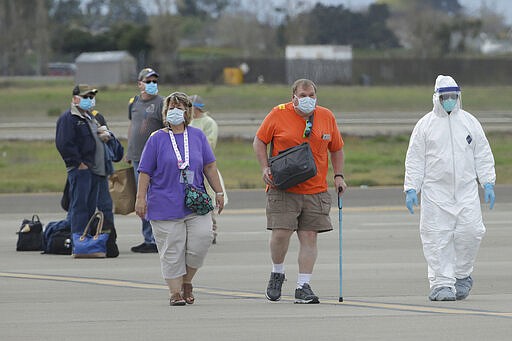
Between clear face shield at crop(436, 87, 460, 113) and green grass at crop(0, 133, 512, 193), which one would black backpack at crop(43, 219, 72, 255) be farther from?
green grass at crop(0, 133, 512, 193)

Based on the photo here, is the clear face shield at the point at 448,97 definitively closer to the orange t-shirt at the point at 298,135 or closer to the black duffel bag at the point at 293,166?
the orange t-shirt at the point at 298,135

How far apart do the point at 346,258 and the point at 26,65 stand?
90113mm

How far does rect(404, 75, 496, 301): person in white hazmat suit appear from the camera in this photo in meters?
9.80

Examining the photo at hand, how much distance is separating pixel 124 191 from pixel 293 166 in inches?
163

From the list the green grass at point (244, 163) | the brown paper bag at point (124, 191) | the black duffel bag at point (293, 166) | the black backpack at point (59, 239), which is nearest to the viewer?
the black duffel bag at point (293, 166)

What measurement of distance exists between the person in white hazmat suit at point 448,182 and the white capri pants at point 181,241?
5.57ft

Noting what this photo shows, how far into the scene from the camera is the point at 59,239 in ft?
44.2

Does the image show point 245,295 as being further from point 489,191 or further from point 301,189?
point 489,191

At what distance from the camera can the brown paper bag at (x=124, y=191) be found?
13266 mm

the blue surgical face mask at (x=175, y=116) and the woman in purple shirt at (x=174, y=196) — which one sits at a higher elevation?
the blue surgical face mask at (x=175, y=116)

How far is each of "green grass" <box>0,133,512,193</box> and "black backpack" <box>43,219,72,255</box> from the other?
23.9 feet

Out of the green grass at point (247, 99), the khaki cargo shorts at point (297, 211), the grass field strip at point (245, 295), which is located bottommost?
the green grass at point (247, 99)

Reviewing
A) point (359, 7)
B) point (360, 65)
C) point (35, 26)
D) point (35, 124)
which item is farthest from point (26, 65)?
point (35, 124)

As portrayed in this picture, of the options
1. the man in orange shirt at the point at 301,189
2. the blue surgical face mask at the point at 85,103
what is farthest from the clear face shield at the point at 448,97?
the blue surgical face mask at the point at 85,103
